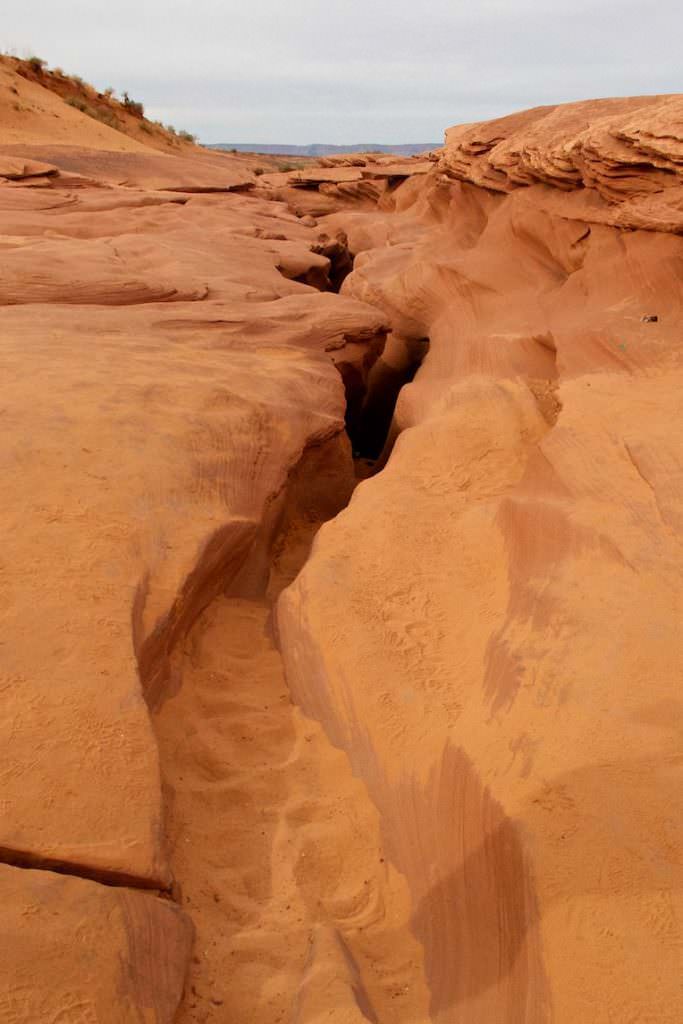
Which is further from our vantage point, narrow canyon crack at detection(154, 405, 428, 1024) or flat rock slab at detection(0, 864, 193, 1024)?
narrow canyon crack at detection(154, 405, 428, 1024)

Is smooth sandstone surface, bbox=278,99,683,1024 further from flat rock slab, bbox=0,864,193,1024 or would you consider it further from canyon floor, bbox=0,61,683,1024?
flat rock slab, bbox=0,864,193,1024

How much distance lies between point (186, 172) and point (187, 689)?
508 inches

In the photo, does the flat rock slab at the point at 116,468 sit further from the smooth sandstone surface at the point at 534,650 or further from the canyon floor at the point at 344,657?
the smooth sandstone surface at the point at 534,650

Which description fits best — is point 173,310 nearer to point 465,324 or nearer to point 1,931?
point 465,324

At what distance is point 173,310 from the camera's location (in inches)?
223

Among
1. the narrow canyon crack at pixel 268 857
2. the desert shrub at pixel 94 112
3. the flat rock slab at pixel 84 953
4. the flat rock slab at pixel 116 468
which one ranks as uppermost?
the desert shrub at pixel 94 112

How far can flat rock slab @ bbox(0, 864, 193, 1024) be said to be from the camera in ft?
5.47

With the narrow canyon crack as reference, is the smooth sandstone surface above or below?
above

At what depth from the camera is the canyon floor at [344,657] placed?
1.92m

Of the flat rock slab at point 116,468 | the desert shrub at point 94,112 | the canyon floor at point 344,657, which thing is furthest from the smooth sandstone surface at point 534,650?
the desert shrub at point 94,112

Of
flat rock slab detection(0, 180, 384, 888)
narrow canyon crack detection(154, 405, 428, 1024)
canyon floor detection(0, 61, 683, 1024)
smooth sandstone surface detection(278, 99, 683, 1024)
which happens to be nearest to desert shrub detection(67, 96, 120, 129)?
flat rock slab detection(0, 180, 384, 888)

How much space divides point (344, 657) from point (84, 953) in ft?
4.47

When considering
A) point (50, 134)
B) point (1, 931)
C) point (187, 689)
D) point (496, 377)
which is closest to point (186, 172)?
point (50, 134)

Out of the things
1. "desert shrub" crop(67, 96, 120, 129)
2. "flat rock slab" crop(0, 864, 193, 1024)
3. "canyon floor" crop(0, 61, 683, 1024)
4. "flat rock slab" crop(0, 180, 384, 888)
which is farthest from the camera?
"desert shrub" crop(67, 96, 120, 129)
